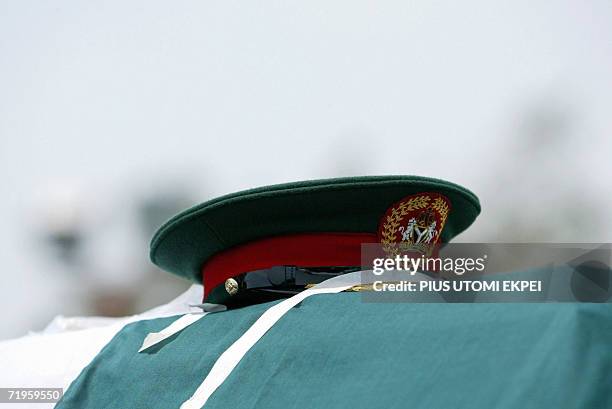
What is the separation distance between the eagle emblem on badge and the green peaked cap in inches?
0.4

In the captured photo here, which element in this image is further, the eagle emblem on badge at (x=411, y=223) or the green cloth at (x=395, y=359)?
the eagle emblem on badge at (x=411, y=223)

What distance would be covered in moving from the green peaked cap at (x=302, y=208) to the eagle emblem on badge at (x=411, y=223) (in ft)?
0.04

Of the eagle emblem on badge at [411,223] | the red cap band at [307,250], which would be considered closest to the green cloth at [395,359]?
the red cap band at [307,250]

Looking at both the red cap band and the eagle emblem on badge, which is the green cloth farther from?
the eagle emblem on badge

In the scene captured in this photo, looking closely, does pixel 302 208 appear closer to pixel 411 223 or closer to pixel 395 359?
pixel 411 223

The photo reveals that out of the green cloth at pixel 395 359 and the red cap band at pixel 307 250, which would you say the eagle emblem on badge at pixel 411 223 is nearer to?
the red cap band at pixel 307 250

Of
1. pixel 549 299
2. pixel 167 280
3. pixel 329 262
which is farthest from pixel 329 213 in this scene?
pixel 167 280

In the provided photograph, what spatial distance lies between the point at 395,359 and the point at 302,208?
33cm

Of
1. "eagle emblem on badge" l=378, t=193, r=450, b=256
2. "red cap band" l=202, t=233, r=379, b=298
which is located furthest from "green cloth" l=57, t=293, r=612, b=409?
"eagle emblem on badge" l=378, t=193, r=450, b=256

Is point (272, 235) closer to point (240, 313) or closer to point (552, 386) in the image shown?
point (240, 313)

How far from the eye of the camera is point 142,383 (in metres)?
1.00

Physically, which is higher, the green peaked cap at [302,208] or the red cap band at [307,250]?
the green peaked cap at [302,208]

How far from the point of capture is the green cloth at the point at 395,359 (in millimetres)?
646

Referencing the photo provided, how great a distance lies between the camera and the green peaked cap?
3.30 ft
